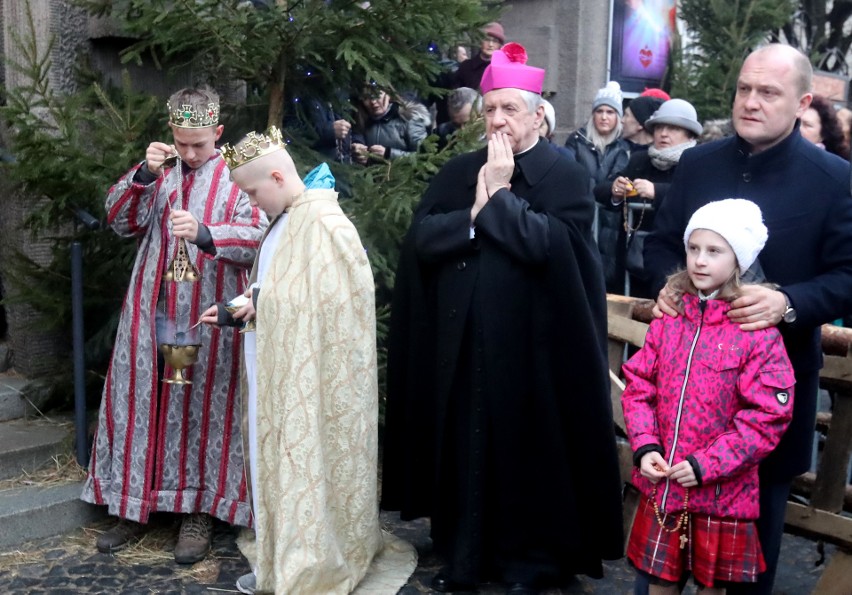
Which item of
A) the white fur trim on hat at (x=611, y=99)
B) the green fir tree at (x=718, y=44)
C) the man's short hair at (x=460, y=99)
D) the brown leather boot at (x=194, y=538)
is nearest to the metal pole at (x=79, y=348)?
the brown leather boot at (x=194, y=538)

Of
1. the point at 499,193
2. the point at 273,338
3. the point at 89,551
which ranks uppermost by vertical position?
the point at 499,193

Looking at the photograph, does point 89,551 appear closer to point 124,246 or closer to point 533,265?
point 124,246

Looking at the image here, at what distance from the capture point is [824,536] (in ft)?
14.1

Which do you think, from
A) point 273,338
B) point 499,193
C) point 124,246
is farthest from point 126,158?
point 499,193

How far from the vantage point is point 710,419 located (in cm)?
344

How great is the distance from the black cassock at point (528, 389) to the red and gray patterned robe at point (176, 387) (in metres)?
0.91

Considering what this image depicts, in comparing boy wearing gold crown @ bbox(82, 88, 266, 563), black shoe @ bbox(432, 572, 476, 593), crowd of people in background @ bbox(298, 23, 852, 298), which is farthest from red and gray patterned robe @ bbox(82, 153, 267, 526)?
crowd of people in background @ bbox(298, 23, 852, 298)

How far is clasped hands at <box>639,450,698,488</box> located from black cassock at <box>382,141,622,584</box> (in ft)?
2.90

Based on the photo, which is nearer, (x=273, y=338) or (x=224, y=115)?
(x=273, y=338)

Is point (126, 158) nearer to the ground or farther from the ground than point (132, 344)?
farther from the ground

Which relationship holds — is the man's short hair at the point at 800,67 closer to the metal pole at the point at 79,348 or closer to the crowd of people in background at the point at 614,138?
the crowd of people in background at the point at 614,138

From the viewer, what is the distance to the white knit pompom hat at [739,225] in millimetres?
3361

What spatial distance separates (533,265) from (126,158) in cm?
206

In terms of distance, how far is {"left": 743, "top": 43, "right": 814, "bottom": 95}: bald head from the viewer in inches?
137
